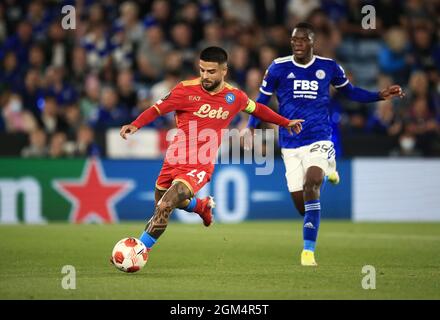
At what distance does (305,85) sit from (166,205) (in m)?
2.46

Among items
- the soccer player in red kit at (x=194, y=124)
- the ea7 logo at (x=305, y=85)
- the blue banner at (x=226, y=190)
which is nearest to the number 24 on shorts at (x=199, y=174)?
the soccer player in red kit at (x=194, y=124)

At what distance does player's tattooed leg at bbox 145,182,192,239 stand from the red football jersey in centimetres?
35

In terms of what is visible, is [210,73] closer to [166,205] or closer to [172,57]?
[166,205]

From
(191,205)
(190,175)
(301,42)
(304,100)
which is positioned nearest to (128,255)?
(190,175)

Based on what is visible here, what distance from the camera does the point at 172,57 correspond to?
61.7ft

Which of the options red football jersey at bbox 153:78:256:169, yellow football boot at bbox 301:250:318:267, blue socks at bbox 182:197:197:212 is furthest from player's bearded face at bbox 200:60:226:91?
yellow football boot at bbox 301:250:318:267

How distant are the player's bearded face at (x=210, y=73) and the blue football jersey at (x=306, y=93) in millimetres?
1298

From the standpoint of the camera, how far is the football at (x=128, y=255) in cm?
937

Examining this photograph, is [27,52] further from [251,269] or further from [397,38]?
[251,269]

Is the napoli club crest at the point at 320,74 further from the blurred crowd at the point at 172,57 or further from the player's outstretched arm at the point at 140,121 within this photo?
the blurred crowd at the point at 172,57

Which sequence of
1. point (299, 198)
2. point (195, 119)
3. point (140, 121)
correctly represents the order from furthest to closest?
point (299, 198) → point (195, 119) → point (140, 121)

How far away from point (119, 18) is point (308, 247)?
11.1 metres

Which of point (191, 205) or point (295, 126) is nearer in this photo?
point (295, 126)

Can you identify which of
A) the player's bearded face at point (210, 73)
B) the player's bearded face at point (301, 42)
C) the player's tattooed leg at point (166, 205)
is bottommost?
the player's tattooed leg at point (166, 205)
